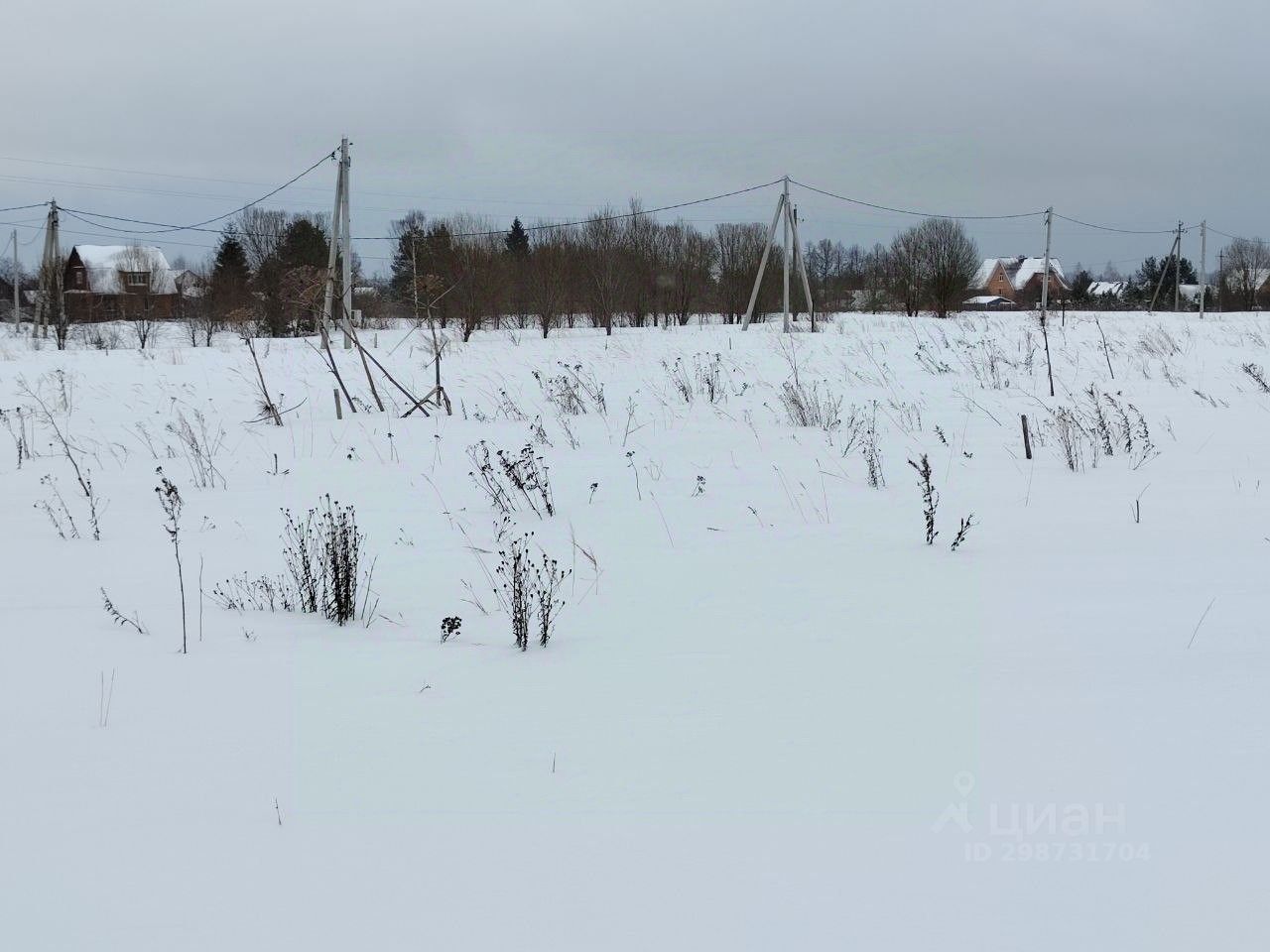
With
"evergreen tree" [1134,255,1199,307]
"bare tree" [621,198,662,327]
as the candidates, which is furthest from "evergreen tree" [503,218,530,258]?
"evergreen tree" [1134,255,1199,307]

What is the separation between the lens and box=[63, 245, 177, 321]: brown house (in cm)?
4616

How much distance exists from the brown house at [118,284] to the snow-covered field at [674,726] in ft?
138

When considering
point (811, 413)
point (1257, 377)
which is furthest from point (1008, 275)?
point (811, 413)

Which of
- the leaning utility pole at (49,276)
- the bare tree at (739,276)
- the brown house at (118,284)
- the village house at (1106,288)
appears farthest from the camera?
the village house at (1106,288)

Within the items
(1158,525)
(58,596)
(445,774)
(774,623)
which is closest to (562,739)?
(445,774)

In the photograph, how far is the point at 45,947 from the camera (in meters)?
1.83

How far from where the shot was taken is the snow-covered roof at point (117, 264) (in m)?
55.9

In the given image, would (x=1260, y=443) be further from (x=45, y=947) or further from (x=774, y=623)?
(x=45, y=947)

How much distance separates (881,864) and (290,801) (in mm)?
1408

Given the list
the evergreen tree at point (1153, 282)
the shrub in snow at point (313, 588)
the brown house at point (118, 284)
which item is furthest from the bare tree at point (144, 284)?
the evergreen tree at point (1153, 282)

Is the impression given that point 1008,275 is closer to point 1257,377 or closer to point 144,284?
point 144,284

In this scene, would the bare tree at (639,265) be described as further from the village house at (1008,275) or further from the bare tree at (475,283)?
the village house at (1008,275)

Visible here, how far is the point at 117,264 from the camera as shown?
5925 centimetres

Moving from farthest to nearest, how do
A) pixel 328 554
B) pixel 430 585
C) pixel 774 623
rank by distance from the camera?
pixel 430 585, pixel 328 554, pixel 774 623
